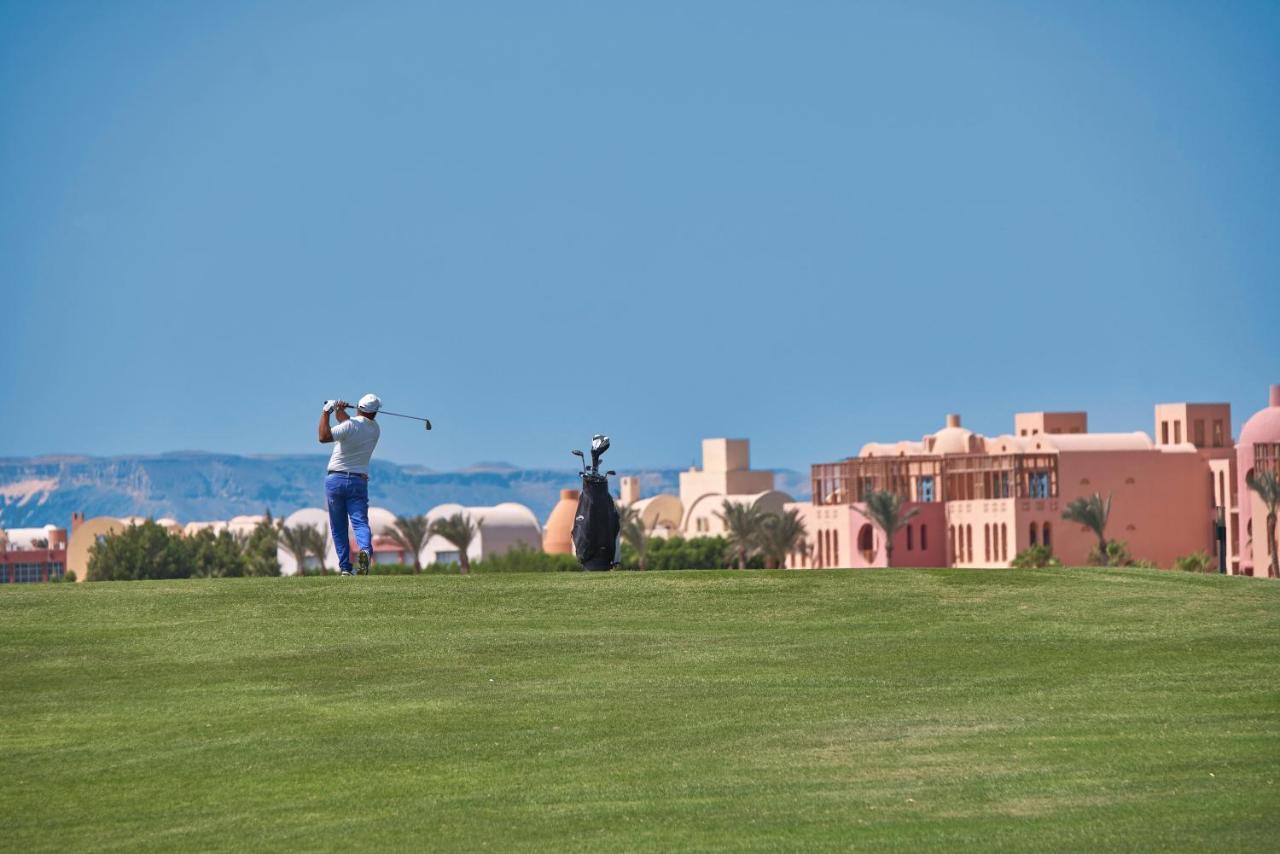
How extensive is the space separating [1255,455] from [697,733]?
76.1 meters

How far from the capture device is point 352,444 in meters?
22.2

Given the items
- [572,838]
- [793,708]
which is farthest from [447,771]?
[793,708]

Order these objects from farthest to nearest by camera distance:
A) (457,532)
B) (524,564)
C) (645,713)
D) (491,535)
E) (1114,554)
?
(491,535), (524,564), (457,532), (1114,554), (645,713)

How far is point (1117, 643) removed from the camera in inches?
725

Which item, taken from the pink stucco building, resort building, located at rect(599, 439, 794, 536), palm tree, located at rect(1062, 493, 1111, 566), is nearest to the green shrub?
palm tree, located at rect(1062, 493, 1111, 566)

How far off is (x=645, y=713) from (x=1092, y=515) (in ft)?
243

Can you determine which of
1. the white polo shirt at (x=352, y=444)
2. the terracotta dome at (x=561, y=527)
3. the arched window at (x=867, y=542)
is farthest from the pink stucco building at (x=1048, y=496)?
the white polo shirt at (x=352, y=444)

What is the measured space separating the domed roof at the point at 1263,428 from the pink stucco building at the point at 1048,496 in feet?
17.7

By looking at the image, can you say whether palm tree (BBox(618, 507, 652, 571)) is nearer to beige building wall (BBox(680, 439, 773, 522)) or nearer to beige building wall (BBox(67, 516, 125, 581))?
beige building wall (BBox(680, 439, 773, 522))

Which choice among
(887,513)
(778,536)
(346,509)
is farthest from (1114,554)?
(346,509)

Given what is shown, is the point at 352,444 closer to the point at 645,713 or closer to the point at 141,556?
the point at 645,713

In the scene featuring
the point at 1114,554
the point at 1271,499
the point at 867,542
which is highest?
the point at 1271,499

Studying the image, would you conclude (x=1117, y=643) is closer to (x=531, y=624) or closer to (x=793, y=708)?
(x=793, y=708)

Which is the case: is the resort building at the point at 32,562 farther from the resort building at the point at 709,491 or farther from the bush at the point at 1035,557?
the bush at the point at 1035,557
